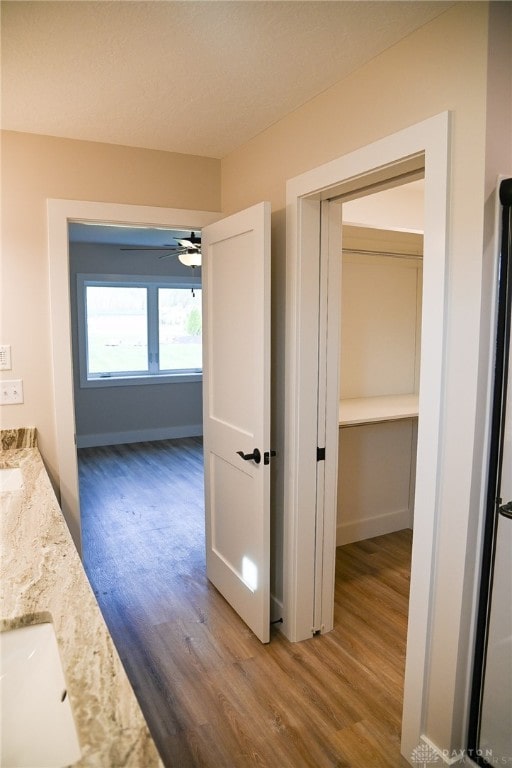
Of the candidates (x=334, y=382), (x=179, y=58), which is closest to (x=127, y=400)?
(x=334, y=382)

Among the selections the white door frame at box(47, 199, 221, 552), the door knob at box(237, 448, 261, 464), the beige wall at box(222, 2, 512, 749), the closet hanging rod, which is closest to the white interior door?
the door knob at box(237, 448, 261, 464)

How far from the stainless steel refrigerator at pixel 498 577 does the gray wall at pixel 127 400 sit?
5.58 m

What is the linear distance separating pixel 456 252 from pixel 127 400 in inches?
222

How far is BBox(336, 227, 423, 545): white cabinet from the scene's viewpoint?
11.5 feet

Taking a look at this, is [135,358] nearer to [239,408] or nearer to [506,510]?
[239,408]

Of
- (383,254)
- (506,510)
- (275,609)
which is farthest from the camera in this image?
(383,254)

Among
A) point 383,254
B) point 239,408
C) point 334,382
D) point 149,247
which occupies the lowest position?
point 239,408

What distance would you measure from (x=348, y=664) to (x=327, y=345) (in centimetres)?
145

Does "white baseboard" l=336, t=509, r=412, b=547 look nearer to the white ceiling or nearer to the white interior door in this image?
the white interior door

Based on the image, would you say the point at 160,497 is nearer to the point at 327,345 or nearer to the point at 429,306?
the point at 327,345

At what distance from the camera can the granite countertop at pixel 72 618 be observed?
2.78 ft

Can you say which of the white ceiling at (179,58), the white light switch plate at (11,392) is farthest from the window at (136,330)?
the white ceiling at (179,58)

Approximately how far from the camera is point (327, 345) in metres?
2.35

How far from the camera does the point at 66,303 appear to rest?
2535 millimetres
